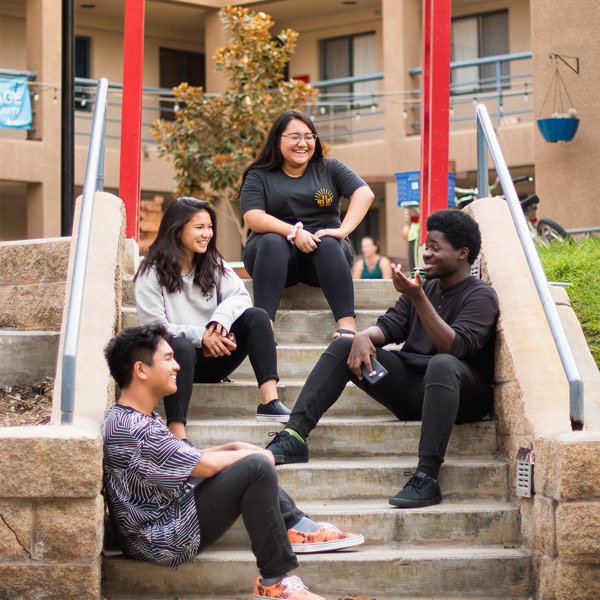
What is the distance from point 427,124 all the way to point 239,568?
413cm

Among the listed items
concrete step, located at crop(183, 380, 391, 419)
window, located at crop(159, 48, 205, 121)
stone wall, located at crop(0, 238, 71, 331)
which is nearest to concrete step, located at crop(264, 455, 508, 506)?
concrete step, located at crop(183, 380, 391, 419)

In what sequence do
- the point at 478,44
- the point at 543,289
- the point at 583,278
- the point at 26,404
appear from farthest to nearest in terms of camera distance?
the point at 478,44
the point at 583,278
the point at 26,404
the point at 543,289

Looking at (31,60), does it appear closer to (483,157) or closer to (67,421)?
(483,157)

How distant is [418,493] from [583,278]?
306 centimetres

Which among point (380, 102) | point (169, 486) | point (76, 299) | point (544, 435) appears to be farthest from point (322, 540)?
point (380, 102)

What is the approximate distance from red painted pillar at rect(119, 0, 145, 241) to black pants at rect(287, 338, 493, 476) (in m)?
2.36

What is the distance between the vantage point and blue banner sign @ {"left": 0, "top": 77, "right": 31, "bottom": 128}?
15.9 meters

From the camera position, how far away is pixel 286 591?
11.6 feet

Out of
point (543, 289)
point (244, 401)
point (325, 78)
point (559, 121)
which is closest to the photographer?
point (543, 289)

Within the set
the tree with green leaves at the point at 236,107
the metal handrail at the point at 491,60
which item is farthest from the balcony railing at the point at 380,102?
the tree with green leaves at the point at 236,107

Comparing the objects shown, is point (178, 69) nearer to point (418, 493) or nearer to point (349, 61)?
point (349, 61)

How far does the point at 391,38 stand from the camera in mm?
17250

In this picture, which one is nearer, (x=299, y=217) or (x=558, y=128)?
(x=299, y=217)

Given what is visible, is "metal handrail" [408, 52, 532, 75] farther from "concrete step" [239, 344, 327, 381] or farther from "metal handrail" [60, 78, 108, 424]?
"metal handrail" [60, 78, 108, 424]
